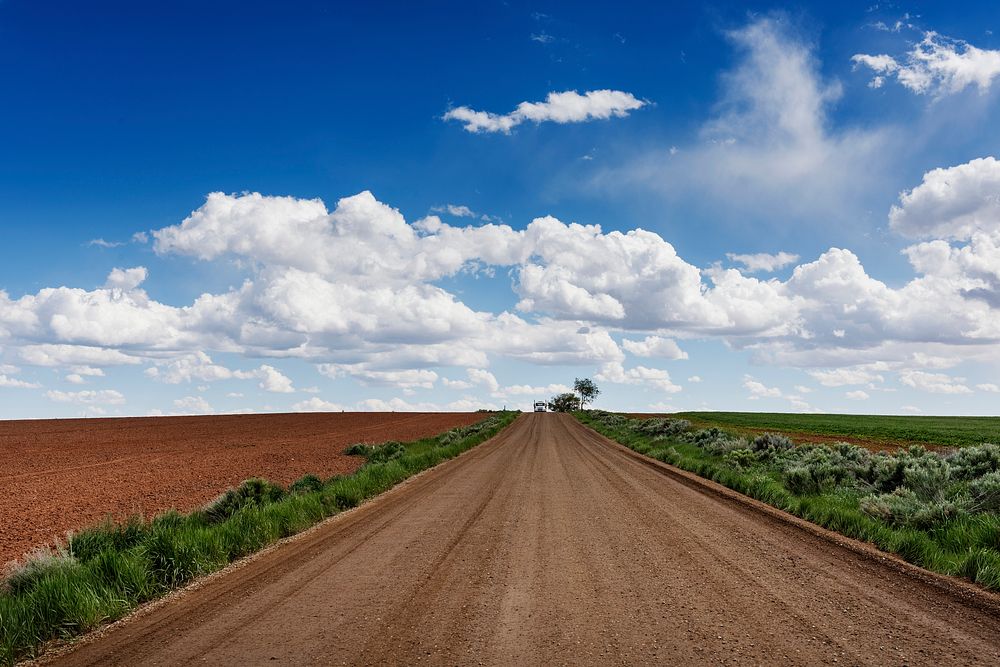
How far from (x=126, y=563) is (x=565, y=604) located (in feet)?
19.0

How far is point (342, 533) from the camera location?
10836 millimetres

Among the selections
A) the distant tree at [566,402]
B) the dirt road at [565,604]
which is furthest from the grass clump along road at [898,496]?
the distant tree at [566,402]

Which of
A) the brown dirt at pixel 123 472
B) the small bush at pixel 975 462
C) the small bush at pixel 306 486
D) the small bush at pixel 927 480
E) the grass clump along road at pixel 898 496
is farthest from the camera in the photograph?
the small bush at pixel 306 486

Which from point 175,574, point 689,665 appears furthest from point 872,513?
point 175,574

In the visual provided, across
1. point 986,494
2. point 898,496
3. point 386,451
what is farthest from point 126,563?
point 386,451

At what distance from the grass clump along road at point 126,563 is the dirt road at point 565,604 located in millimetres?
527

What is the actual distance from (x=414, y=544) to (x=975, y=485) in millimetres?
11109

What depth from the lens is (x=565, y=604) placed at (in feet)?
21.4

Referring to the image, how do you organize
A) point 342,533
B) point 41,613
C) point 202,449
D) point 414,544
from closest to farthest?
point 41,613 → point 414,544 → point 342,533 → point 202,449

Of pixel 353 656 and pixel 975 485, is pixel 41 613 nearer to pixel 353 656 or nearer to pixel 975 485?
pixel 353 656

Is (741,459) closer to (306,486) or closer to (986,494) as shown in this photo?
(986,494)

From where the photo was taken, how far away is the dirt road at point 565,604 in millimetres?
5348

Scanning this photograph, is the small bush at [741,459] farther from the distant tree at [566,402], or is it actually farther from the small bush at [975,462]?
the distant tree at [566,402]

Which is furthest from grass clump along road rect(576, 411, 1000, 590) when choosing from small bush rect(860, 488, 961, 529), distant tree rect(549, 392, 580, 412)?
distant tree rect(549, 392, 580, 412)
